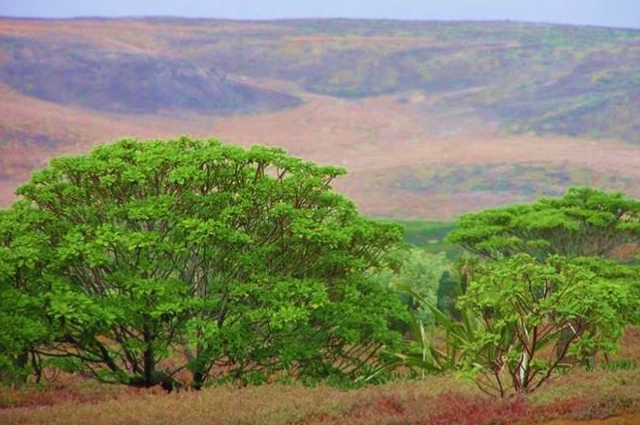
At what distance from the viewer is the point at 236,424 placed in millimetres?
10344

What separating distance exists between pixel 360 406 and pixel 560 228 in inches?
431

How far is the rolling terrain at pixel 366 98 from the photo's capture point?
276 feet

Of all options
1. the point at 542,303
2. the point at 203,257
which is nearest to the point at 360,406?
the point at 542,303

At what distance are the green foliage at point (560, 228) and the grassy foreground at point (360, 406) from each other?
7.95 m

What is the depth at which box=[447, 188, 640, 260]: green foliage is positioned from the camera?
68.5ft

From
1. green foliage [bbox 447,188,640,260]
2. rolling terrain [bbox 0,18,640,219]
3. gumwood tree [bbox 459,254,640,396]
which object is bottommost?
rolling terrain [bbox 0,18,640,219]

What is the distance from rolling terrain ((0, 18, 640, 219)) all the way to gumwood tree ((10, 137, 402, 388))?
203 feet

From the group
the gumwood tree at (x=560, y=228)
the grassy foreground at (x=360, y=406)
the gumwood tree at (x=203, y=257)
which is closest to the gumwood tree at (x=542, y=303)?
the grassy foreground at (x=360, y=406)

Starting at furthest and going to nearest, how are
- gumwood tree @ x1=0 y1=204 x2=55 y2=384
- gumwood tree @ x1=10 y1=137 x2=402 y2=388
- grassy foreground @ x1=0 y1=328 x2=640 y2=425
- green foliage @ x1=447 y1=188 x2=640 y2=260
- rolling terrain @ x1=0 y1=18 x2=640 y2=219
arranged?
1. rolling terrain @ x1=0 y1=18 x2=640 y2=219
2. green foliage @ x1=447 y1=188 x2=640 y2=260
3. gumwood tree @ x1=10 y1=137 x2=402 y2=388
4. gumwood tree @ x1=0 y1=204 x2=55 y2=384
5. grassy foreground @ x1=0 y1=328 x2=640 y2=425

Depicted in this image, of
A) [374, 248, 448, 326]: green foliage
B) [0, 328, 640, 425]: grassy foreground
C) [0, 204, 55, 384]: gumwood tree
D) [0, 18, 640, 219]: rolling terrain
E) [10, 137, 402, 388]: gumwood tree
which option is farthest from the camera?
[0, 18, 640, 219]: rolling terrain

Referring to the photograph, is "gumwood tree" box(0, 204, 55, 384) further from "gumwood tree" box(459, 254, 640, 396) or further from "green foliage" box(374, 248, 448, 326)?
"green foliage" box(374, 248, 448, 326)

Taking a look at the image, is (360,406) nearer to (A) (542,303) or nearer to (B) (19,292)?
(A) (542,303)

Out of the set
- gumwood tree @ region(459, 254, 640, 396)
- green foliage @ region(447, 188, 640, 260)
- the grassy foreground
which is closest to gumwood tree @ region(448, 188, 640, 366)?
green foliage @ region(447, 188, 640, 260)

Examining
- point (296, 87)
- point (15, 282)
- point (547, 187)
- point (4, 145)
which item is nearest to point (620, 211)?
point (15, 282)
